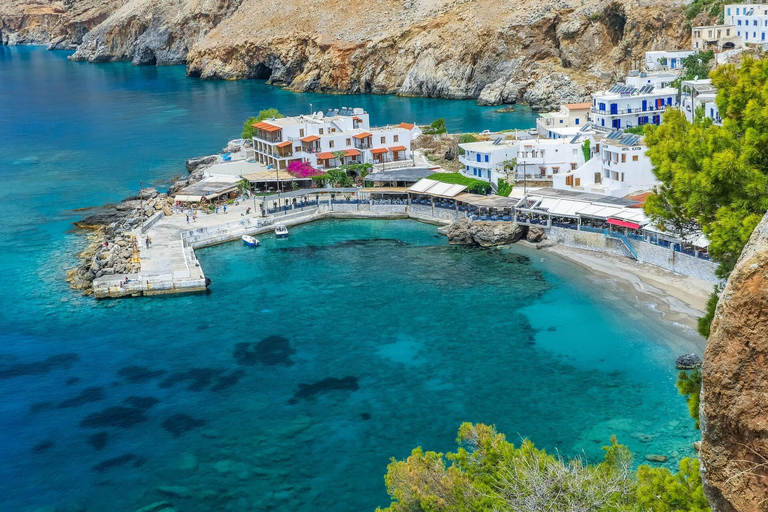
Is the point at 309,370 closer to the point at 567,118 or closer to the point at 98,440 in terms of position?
the point at 98,440

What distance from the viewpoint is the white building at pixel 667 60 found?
4791 inches

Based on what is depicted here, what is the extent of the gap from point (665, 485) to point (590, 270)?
46.2 metres

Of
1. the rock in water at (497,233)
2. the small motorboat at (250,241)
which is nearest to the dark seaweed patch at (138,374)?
the small motorboat at (250,241)

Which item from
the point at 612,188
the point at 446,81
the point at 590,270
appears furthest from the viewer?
the point at 446,81

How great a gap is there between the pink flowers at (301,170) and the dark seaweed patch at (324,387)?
45.7 meters

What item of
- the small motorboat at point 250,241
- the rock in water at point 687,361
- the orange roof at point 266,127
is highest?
the orange roof at point 266,127

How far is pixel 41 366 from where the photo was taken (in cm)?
5588

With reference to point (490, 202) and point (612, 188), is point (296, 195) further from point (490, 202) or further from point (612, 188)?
point (612, 188)

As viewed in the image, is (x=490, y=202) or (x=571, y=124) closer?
(x=490, y=202)

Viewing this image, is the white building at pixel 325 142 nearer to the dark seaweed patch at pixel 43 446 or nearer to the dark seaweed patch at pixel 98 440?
the dark seaweed patch at pixel 98 440

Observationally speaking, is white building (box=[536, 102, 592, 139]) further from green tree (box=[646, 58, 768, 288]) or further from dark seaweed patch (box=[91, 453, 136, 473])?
green tree (box=[646, 58, 768, 288])

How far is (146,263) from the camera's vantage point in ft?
239

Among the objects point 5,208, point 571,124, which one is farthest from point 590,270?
point 5,208

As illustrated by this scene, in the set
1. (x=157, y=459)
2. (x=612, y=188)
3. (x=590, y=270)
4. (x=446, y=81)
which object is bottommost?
(x=157, y=459)
